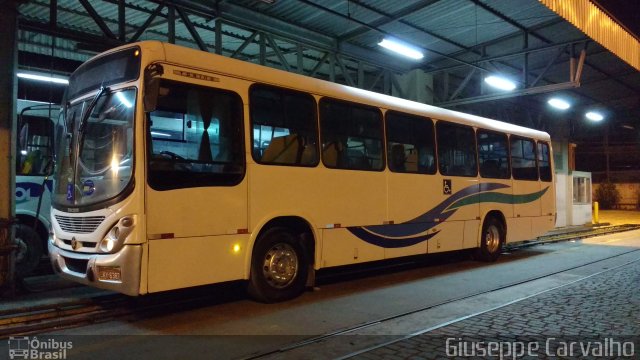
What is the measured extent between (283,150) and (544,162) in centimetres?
904

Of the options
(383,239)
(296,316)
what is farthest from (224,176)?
(383,239)

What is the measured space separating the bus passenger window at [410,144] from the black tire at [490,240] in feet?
8.23

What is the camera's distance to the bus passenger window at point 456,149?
9.92m

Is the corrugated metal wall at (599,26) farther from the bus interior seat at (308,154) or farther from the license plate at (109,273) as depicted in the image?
the license plate at (109,273)

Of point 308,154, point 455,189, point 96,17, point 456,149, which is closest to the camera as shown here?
point 308,154

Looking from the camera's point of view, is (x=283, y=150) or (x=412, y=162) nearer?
(x=283, y=150)

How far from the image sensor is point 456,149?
1033cm

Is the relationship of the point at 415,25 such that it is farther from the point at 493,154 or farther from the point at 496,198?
the point at 496,198

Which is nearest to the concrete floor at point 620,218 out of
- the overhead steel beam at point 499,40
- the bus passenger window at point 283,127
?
the overhead steel beam at point 499,40

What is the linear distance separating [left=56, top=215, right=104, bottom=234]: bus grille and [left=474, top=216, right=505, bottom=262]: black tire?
8088 mm

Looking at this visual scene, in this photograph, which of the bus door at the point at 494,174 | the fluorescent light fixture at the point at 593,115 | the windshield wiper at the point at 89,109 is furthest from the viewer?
the fluorescent light fixture at the point at 593,115

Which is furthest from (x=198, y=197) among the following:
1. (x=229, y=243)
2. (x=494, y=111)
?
(x=494, y=111)

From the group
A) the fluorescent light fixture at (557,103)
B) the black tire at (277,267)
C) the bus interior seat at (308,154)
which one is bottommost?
the black tire at (277,267)

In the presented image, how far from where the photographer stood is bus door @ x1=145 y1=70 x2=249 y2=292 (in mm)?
5660
